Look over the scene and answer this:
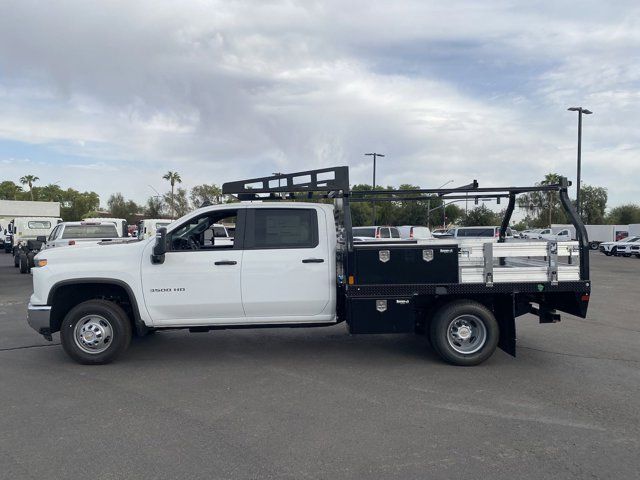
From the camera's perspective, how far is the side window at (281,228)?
6.80 metres

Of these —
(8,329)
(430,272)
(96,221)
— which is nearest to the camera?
(430,272)

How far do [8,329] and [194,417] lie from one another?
19.0 feet

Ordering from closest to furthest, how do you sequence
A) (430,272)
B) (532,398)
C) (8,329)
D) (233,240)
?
1. (532,398)
2. (430,272)
3. (233,240)
4. (8,329)

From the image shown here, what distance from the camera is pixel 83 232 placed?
1655 centimetres

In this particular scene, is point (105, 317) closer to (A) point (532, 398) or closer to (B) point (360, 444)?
(B) point (360, 444)

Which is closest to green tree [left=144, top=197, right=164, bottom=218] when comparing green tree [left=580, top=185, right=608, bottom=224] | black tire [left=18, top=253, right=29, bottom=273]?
black tire [left=18, top=253, right=29, bottom=273]

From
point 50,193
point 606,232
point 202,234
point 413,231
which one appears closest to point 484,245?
point 202,234

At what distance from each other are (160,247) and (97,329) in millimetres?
1277

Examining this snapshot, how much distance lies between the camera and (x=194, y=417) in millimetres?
5008

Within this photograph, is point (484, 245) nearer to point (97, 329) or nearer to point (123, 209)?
point (97, 329)

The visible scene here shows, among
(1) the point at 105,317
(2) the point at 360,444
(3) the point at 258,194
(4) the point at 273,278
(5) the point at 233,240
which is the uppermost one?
(3) the point at 258,194

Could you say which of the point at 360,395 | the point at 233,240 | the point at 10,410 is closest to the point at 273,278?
the point at 233,240

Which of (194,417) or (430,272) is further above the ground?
(430,272)

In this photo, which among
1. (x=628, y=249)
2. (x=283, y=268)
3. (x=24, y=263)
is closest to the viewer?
(x=283, y=268)
